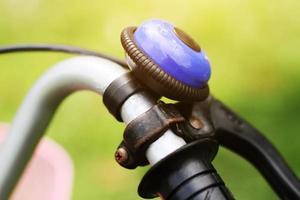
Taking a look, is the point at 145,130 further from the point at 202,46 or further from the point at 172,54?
the point at 202,46

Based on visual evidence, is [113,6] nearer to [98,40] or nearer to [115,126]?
[98,40]

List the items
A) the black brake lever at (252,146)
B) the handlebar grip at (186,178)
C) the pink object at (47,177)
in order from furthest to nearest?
1. the pink object at (47,177)
2. the black brake lever at (252,146)
3. the handlebar grip at (186,178)

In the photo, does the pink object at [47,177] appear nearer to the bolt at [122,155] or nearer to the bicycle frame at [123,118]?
the bicycle frame at [123,118]

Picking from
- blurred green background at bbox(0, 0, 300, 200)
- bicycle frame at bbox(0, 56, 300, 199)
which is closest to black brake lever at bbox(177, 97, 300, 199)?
bicycle frame at bbox(0, 56, 300, 199)

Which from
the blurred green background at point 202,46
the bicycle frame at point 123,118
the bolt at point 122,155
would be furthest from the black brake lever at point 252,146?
the blurred green background at point 202,46

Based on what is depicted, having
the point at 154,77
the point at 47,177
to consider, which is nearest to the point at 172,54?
the point at 154,77

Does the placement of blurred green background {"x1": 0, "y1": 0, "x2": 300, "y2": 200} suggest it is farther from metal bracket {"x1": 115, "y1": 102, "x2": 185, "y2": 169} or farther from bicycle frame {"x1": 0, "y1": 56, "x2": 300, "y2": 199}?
metal bracket {"x1": 115, "y1": 102, "x2": 185, "y2": 169}
